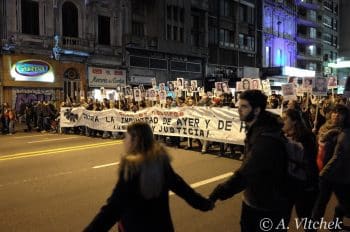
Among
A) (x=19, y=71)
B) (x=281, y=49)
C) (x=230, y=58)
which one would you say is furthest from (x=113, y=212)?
(x=281, y=49)

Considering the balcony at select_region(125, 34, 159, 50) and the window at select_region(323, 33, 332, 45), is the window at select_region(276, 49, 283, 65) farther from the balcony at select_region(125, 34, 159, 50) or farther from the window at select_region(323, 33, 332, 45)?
the balcony at select_region(125, 34, 159, 50)

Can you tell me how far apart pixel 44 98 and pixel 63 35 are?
515 cm

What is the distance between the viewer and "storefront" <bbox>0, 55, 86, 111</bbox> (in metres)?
29.1

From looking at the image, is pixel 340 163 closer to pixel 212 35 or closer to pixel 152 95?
pixel 152 95

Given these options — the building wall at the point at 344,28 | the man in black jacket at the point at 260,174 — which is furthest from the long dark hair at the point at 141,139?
the building wall at the point at 344,28

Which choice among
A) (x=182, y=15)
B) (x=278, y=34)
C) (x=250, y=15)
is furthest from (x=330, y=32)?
(x=182, y=15)

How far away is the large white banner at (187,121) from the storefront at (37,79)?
12.1 metres

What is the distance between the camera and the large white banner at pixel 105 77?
34375mm

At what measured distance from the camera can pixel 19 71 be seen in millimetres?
29469

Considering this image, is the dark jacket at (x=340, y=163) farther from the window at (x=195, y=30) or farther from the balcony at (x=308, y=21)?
the balcony at (x=308, y=21)

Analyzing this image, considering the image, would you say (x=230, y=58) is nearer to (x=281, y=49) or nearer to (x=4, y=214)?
(x=281, y=49)

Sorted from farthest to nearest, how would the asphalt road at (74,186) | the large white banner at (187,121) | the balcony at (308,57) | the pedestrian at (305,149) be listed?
the balcony at (308,57) < the large white banner at (187,121) < the asphalt road at (74,186) < the pedestrian at (305,149)

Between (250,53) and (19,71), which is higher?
(250,53)

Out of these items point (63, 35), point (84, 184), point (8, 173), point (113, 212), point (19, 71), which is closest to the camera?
point (113, 212)
